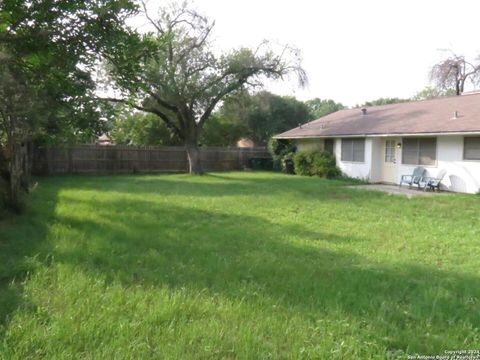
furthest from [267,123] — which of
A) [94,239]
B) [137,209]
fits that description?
[94,239]

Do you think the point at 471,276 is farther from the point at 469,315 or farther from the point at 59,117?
the point at 59,117

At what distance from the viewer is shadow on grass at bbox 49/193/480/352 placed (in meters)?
3.83

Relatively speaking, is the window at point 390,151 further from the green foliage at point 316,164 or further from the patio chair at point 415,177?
the green foliage at point 316,164

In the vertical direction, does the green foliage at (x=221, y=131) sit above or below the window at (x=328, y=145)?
above

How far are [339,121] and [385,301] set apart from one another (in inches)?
827

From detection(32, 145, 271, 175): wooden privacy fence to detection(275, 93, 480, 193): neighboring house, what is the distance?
5182 millimetres

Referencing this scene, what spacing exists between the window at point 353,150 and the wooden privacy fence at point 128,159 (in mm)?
7983

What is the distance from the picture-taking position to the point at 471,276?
518cm

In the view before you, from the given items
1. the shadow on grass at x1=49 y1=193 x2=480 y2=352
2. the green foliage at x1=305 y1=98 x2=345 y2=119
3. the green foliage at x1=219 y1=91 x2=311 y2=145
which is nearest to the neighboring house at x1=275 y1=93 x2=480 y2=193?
the shadow on grass at x1=49 y1=193 x2=480 y2=352

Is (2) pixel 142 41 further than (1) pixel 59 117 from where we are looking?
No

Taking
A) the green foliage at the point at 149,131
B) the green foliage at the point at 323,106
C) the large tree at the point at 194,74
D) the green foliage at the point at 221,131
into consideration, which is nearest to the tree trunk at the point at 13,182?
the large tree at the point at 194,74

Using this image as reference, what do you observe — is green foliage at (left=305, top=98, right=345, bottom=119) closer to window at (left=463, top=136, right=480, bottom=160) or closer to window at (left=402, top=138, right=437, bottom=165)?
window at (left=402, top=138, right=437, bottom=165)

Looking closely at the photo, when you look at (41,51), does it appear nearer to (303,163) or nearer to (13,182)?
(13,182)

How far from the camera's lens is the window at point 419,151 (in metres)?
16.9
